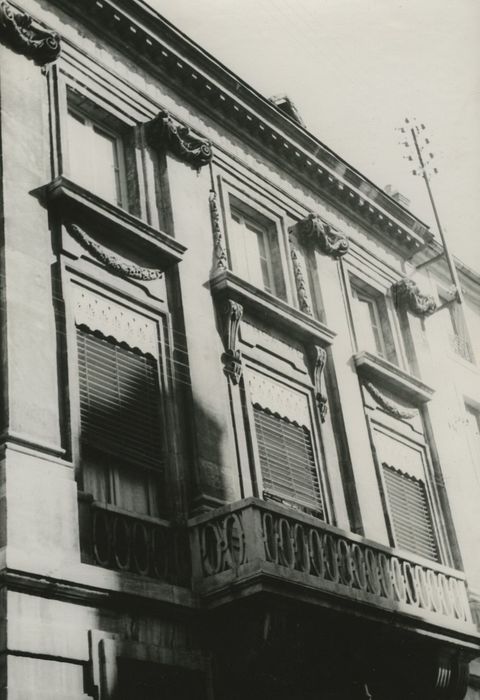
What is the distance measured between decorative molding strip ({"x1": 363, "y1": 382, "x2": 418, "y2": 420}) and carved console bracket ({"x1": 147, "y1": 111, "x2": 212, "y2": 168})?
18.0 feet

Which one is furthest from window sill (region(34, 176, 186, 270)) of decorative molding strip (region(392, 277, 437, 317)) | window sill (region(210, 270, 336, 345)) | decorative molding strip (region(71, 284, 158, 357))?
decorative molding strip (region(392, 277, 437, 317))

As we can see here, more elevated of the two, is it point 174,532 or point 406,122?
point 406,122

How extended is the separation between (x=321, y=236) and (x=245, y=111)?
3003 millimetres

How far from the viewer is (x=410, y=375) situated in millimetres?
21484

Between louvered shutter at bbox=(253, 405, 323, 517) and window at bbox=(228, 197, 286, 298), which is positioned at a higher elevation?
window at bbox=(228, 197, 286, 298)

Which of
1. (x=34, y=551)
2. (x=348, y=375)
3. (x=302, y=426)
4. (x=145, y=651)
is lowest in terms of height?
(x=145, y=651)

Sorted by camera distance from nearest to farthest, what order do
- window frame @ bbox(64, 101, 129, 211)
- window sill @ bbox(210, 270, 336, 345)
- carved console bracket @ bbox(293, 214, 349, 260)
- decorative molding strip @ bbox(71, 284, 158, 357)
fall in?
decorative molding strip @ bbox(71, 284, 158, 357), window frame @ bbox(64, 101, 129, 211), window sill @ bbox(210, 270, 336, 345), carved console bracket @ bbox(293, 214, 349, 260)

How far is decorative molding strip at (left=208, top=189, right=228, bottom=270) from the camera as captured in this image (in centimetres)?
1740

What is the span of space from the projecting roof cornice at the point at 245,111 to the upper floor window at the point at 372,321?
171 cm

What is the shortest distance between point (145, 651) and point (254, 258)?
9265 millimetres

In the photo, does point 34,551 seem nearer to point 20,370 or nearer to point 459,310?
point 20,370

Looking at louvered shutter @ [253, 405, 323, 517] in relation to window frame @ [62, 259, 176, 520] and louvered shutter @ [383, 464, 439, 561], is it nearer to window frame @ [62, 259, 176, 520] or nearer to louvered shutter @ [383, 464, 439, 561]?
window frame @ [62, 259, 176, 520]

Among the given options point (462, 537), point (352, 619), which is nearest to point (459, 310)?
point (462, 537)

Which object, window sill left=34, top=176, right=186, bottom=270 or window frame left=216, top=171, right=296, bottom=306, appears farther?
window frame left=216, top=171, right=296, bottom=306
